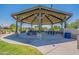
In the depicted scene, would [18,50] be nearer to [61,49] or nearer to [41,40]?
[41,40]

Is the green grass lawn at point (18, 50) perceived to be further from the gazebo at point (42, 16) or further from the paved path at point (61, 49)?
the gazebo at point (42, 16)

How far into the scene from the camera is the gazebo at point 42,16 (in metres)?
6.74

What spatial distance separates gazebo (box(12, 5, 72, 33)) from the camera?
674cm

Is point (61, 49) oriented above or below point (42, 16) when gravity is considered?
below

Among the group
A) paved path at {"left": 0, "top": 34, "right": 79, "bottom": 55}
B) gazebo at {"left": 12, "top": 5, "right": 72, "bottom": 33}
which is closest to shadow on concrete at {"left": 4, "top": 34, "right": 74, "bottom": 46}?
paved path at {"left": 0, "top": 34, "right": 79, "bottom": 55}

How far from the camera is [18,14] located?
678cm

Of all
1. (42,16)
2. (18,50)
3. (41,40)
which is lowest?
(18,50)

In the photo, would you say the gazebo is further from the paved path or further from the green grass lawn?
the green grass lawn

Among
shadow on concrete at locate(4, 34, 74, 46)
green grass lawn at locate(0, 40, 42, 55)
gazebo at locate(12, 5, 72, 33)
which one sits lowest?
green grass lawn at locate(0, 40, 42, 55)

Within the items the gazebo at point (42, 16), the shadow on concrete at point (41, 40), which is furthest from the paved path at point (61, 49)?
the gazebo at point (42, 16)

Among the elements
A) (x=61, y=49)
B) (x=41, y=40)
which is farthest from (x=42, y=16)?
(x=61, y=49)

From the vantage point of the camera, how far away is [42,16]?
6812 mm

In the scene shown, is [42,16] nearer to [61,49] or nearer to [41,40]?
[41,40]

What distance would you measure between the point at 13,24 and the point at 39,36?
63 cm
